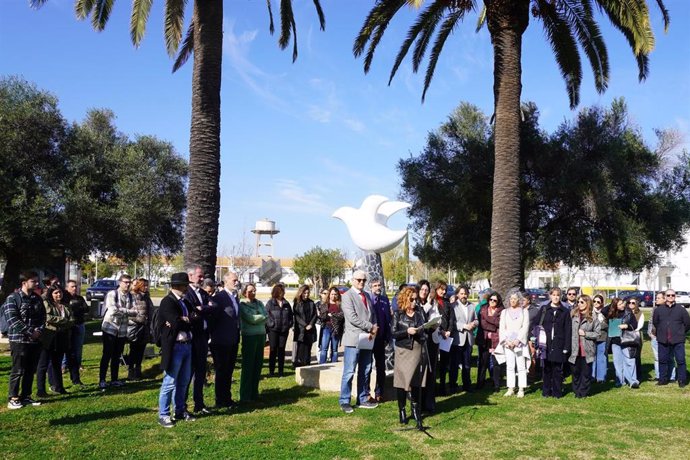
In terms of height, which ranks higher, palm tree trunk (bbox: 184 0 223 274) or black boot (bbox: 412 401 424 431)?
palm tree trunk (bbox: 184 0 223 274)

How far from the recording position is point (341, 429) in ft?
24.0

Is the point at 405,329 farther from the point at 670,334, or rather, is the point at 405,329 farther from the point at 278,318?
the point at 670,334

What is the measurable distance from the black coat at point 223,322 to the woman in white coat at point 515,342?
4.37 m

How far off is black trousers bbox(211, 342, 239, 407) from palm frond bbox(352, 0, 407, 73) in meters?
9.77

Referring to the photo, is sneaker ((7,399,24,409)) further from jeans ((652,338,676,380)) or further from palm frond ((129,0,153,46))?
jeans ((652,338,676,380))

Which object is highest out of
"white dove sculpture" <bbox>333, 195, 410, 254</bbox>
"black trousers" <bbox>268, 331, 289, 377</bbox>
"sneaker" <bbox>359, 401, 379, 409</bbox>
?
→ "white dove sculpture" <bbox>333, 195, 410, 254</bbox>

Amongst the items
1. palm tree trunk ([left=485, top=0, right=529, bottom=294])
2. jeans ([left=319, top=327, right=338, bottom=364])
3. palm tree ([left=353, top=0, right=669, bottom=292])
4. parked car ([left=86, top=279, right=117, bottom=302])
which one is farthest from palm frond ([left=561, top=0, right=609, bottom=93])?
parked car ([left=86, top=279, right=117, bottom=302])

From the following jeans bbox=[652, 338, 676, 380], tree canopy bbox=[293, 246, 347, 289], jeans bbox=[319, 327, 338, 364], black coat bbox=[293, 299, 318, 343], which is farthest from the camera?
→ tree canopy bbox=[293, 246, 347, 289]

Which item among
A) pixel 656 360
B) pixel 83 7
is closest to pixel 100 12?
pixel 83 7

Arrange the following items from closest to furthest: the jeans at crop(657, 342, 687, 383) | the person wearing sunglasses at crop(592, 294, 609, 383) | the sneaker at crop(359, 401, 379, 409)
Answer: the sneaker at crop(359, 401, 379, 409)
the jeans at crop(657, 342, 687, 383)
the person wearing sunglasses at crop(592, 294, 609, 383)

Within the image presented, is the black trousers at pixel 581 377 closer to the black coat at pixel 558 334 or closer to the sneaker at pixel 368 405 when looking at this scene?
the black coat at pixel 558 334

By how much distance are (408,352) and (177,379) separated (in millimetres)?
2881

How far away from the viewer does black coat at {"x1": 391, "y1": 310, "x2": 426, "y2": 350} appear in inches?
302

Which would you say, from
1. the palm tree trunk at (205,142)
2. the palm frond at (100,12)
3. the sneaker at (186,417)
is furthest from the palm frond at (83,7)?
the sneaker at (186,417)
